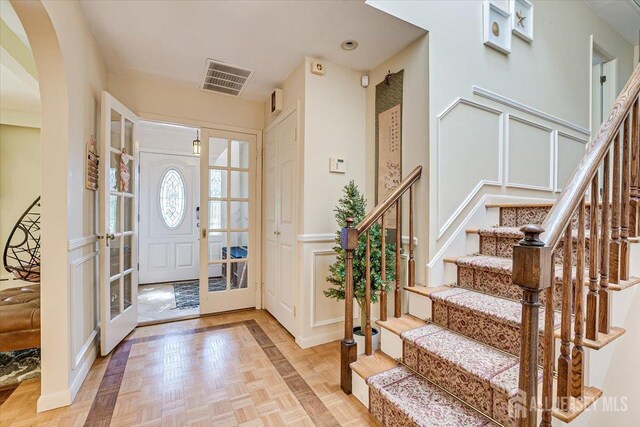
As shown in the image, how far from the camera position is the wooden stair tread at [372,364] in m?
1.75

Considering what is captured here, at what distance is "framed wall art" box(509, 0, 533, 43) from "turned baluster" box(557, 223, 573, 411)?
2478 millimetres

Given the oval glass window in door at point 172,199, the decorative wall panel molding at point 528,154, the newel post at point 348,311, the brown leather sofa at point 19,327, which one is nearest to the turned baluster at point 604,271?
the newel post at point 348,311

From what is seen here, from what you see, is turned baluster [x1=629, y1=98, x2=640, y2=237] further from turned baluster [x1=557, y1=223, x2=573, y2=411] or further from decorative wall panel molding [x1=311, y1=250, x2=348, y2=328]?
decorative wall panel molding [x1=311, y1=250, x2=348, y2=328]

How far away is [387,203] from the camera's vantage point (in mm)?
1988

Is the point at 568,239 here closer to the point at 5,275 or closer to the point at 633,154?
the point at 633,154

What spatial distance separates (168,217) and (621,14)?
6.84m

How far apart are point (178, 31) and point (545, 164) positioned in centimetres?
349

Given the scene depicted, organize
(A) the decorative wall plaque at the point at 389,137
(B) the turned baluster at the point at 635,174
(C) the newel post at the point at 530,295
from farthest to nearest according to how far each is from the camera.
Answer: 1. (A) the decorative wall plaque at the point at 389,137
2. (B) the turned baluster at the point at 635,174
3. (C) the newel post at the point at 530,295

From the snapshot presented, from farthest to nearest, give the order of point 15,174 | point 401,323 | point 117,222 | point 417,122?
1. point 15,174
2. point 117,222
3. point 417,122
4. point 401,323

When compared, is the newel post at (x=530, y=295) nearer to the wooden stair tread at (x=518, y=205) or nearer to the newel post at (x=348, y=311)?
the newel post at (x=348, y=311)

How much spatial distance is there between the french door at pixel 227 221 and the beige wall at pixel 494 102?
85.1 inches

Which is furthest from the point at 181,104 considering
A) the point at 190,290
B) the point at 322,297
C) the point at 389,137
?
the point at 190,290

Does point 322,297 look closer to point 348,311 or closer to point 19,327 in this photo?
point 348,311

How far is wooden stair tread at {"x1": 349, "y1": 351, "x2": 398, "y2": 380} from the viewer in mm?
1748
